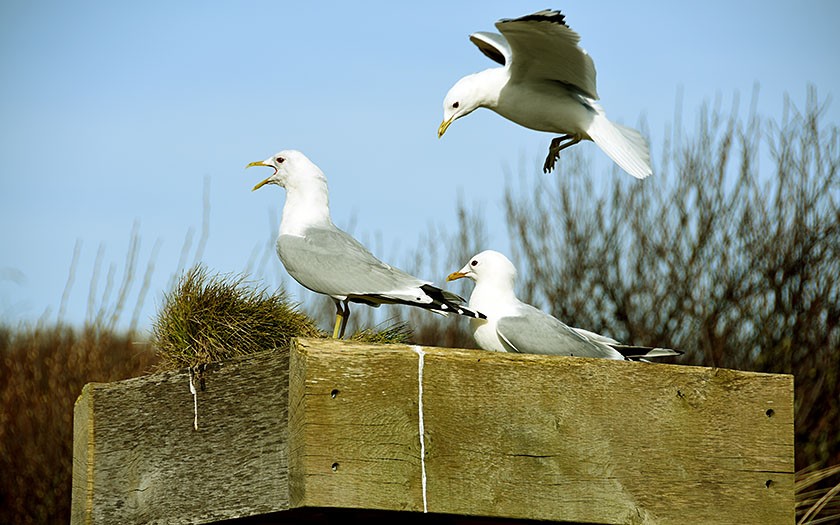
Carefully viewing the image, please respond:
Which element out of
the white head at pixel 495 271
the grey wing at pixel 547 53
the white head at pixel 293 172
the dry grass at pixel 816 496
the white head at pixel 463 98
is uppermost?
the grey wing at pixel 547 53

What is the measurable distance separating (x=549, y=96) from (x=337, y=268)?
46.0 inches

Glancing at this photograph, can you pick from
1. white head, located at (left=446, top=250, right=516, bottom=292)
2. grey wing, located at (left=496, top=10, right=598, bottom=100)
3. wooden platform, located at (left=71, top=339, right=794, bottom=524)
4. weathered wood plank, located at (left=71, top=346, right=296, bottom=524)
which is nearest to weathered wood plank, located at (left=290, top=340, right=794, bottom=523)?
wooden platform, located at (left=71, top=339, right=794, bottom=524)

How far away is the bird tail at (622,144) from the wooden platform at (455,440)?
107 centimetres

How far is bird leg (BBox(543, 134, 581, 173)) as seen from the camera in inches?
149

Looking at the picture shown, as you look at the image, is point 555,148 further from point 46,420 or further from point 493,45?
point 46,420

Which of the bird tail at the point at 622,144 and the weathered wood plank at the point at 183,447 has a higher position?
the bird tail at the point at 622,144

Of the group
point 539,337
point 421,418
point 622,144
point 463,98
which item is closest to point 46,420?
point 463,98

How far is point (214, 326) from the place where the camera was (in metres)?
2.94

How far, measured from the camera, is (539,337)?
10.4ft

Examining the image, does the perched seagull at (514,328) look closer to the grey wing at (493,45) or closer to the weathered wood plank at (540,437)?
the weathered wood plank at (540,437)

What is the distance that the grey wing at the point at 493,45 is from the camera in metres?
4.15

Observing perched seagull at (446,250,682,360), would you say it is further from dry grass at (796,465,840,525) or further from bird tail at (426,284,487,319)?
dry grass at (796,465,840,525)

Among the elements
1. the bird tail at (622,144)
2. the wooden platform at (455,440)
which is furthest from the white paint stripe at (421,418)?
the bird tail at (622,144)

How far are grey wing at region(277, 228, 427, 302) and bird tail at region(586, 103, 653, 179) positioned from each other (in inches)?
36.9
